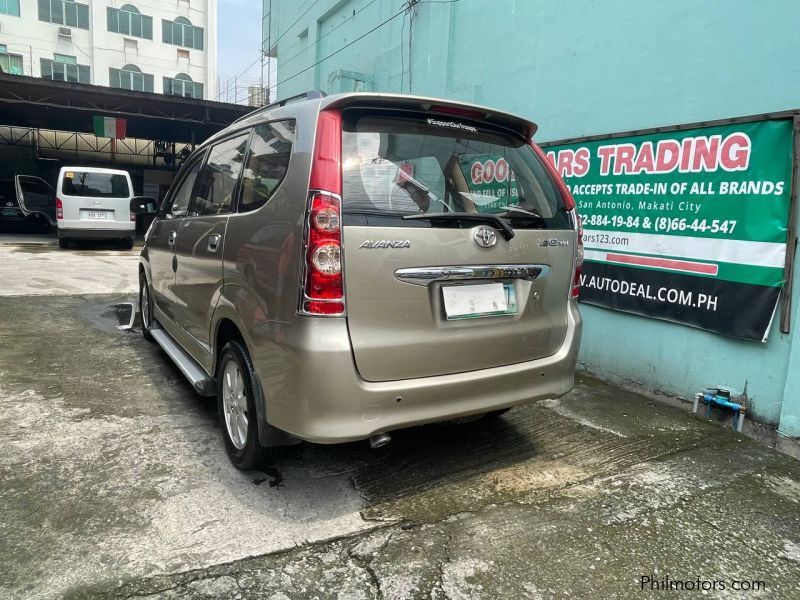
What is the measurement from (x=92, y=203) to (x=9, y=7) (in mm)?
24407

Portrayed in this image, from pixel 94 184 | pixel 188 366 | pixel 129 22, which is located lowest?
pixel 188 366

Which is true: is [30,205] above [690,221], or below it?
below

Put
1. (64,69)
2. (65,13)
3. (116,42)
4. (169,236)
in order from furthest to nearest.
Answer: (116,42) < (64,69) < (65,13) < (169,236)

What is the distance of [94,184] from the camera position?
520 inches

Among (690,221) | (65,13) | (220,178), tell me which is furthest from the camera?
(65,13)

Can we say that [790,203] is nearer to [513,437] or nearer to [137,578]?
[513,437]

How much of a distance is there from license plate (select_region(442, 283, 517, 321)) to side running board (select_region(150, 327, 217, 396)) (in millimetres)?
1607

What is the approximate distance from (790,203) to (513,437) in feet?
7.40

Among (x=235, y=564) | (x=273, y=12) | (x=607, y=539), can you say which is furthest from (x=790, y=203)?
(x=273, y=12)

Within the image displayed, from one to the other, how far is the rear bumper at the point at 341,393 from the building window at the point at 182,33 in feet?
125

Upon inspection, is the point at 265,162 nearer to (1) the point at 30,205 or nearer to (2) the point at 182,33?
(1) the point at 30,205

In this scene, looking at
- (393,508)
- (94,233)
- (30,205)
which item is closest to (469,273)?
(393,508)

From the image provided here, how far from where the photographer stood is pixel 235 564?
2.17 m

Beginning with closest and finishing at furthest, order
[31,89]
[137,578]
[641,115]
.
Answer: [137,578] < [641,115] < [31,89]
